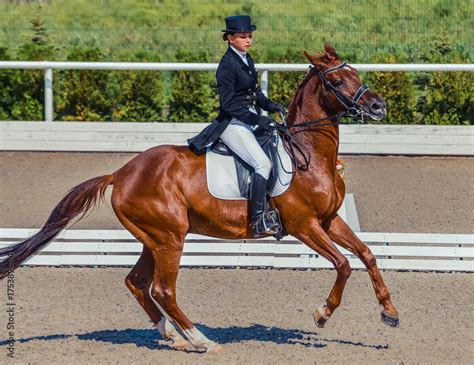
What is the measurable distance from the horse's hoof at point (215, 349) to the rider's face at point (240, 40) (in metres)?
2.21

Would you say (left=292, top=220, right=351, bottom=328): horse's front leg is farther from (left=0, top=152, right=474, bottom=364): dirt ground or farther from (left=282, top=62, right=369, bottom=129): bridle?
(left=282, top=62, right=369, bottom=129): bridle

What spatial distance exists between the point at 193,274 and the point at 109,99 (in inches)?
264

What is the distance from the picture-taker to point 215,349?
7.56 meters

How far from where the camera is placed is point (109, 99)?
1664 cm

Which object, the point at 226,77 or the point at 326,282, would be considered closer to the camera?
the point at 226,77

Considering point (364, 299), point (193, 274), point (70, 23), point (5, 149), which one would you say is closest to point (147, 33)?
point (70, 23)

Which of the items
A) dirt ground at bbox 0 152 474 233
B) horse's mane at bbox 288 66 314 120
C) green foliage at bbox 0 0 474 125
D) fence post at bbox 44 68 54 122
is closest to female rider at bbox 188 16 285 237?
horse's mane at bbox 288 66 314 120

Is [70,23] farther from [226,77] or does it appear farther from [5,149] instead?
[226,77]

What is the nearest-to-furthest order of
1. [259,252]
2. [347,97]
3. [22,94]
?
1. [347,97]
2. [259,252]
3. [22,94]

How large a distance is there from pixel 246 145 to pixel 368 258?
1225 mm

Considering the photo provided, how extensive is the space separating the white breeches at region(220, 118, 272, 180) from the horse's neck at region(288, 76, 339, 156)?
0.41 metres

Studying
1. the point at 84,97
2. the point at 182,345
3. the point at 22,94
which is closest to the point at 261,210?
the point at 182,345

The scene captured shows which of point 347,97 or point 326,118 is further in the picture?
point 326,118

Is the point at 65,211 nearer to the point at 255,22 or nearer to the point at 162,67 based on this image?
the point at 162,67
